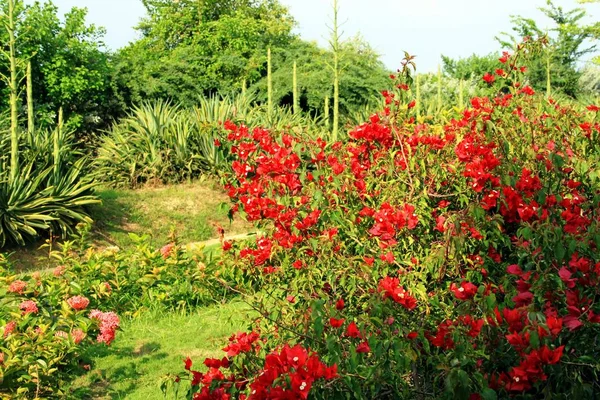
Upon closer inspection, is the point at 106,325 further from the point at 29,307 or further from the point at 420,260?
the point at 420,260

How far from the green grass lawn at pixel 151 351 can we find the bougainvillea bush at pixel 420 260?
83 centimetres

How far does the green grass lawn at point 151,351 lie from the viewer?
181 inches

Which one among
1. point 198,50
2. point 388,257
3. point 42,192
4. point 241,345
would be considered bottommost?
point 42,192

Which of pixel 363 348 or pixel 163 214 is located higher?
pixel 363 348

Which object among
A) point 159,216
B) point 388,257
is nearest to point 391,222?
point 388,257

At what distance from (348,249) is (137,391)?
1.68 m

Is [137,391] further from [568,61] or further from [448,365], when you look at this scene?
[568,61]

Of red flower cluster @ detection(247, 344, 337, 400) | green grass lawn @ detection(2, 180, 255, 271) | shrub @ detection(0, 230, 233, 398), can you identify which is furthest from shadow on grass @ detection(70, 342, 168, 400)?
green grass lawn @ detection(2, 180, 255, 271)

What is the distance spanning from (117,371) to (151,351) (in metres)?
0.47

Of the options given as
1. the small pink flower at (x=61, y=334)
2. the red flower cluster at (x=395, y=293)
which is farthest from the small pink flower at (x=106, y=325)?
the red flower cluster at (x=395, y=293)

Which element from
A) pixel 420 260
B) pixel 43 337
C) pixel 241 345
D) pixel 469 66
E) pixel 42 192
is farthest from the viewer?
pixel 469 66

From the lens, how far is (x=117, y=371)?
193 inches

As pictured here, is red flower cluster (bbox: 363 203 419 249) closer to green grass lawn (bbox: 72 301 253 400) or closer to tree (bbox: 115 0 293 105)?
green grass lawn (bbox: 72 301 253 400)

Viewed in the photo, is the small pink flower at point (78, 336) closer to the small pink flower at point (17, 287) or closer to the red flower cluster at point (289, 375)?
the small pink flower at point (17, 287)
